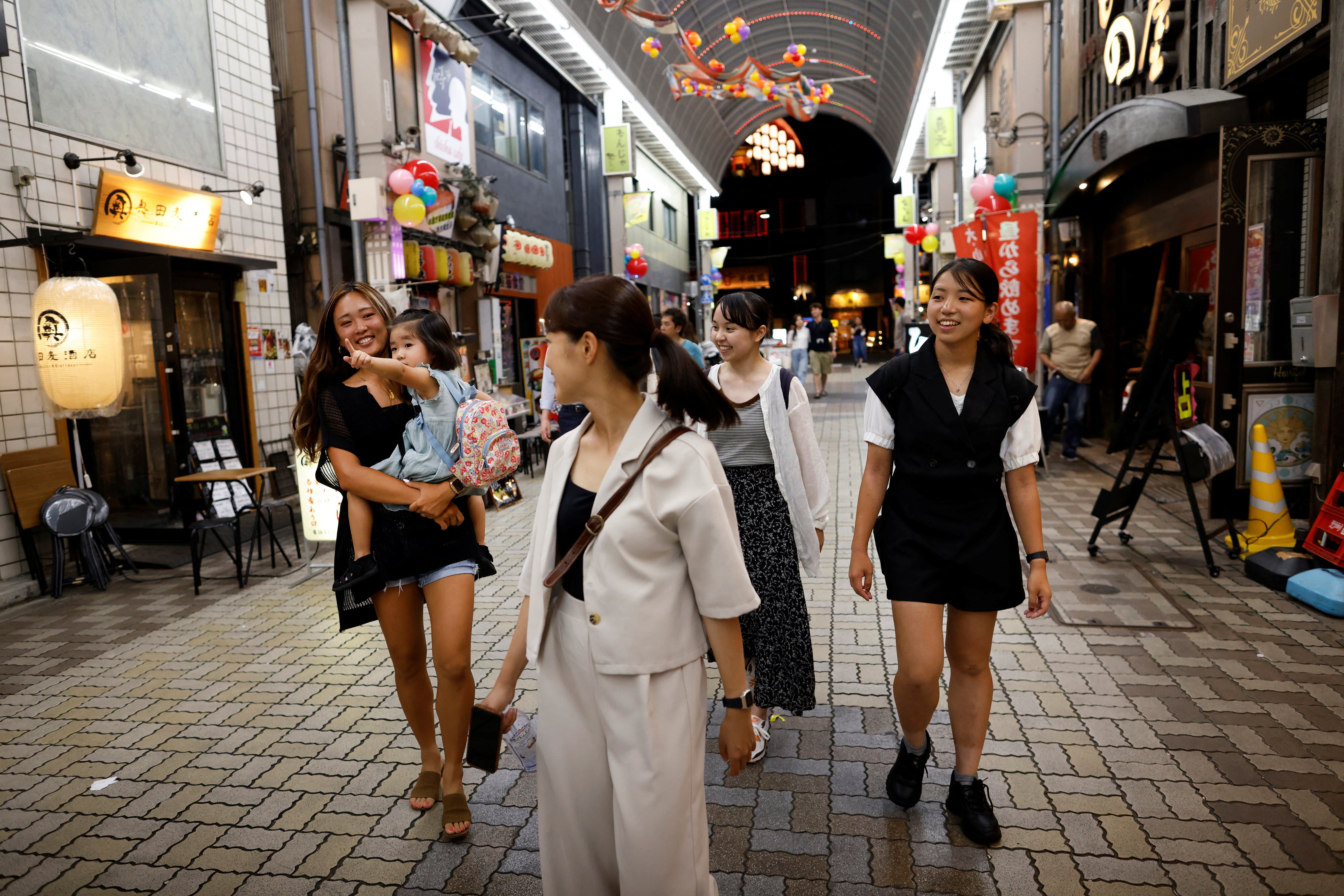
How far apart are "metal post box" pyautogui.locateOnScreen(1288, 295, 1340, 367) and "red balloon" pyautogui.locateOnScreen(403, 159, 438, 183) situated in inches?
353

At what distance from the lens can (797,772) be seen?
3441 millimetres

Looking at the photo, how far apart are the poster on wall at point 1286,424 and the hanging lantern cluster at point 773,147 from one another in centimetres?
3289

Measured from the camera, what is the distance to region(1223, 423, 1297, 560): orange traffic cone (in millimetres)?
5871

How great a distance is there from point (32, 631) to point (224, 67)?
6.27m

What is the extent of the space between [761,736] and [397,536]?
5.56 feet

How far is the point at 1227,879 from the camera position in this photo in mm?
2664

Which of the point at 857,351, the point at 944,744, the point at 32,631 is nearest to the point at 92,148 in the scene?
the point at 32,631

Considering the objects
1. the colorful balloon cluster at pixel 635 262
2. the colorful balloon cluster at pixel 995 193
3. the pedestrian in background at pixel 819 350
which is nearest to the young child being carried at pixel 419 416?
the colorful balloon cluster at pixel 995 193

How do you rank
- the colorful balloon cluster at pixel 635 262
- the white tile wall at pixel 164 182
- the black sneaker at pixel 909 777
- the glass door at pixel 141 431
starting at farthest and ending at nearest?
the colorful balloon cluster at pixel 635 262 → the glass door at pixel 141 431 → the white tile wall at pixel 164 182 → the black sneaker at pixel 909 777

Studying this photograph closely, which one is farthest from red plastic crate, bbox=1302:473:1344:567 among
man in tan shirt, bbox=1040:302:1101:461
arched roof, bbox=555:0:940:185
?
arched roof, bbox=555:0:940:185

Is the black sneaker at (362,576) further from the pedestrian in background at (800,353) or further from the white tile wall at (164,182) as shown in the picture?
the pedestrian in background at (800,353)

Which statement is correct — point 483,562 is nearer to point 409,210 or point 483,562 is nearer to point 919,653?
point 919,653

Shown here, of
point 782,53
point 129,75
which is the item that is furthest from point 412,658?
point 782,53

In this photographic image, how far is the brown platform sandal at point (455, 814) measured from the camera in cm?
306
